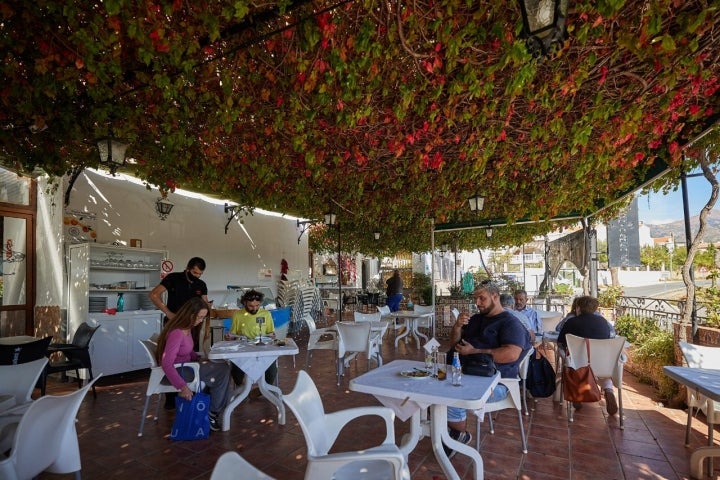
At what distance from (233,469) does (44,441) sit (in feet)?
4.71

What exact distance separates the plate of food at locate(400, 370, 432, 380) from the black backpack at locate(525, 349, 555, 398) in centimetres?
193

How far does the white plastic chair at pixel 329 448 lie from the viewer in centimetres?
160

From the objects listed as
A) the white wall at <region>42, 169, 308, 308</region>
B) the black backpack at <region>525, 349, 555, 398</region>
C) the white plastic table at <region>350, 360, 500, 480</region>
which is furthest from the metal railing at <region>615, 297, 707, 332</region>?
the white wall at <region>42, 169, 308, 308</region>

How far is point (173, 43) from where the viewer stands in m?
2.78

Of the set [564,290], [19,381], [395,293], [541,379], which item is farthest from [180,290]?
[564,290]

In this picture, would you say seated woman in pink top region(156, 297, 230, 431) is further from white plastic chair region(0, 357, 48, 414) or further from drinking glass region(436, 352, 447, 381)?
drinking glass region(436, 352, 447, 381)

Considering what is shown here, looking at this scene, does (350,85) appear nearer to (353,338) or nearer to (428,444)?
(428,444)

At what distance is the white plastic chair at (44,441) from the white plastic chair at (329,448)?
3.77 feet

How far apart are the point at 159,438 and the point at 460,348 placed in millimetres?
2793

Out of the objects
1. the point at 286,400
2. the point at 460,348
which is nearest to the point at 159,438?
the point at 286,400

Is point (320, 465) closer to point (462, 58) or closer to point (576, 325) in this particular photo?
point (462, 58)

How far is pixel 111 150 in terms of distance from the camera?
12.8 ft

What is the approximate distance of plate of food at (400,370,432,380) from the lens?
2.67 meters

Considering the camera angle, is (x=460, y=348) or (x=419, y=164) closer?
(x=460, y=348)
